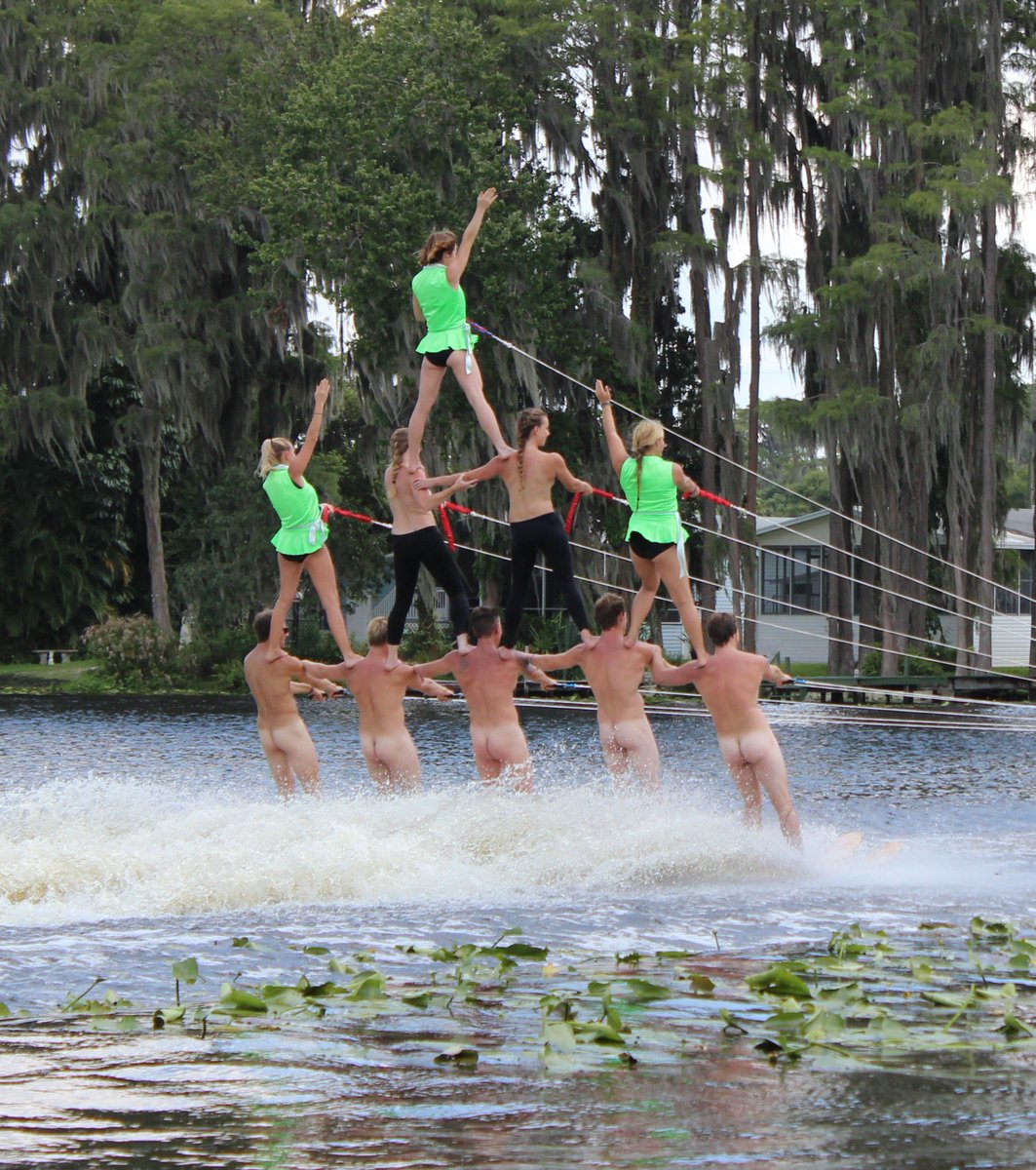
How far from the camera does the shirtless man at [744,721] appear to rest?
1279 cm

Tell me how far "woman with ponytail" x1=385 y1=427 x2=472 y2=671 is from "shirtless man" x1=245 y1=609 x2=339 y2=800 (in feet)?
2.71

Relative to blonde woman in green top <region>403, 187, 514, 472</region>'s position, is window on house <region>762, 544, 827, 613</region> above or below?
below

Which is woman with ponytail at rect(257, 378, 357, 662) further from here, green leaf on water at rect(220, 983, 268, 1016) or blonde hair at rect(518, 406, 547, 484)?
green leaf on water at rect(220, 983, 268, 1016)

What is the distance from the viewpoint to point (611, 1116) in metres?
6.21

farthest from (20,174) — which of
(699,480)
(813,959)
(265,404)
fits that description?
(813,959)

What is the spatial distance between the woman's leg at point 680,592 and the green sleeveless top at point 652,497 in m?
0.16

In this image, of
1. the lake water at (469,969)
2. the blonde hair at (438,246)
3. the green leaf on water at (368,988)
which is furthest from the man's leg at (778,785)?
the green leaf on water at (368,988)

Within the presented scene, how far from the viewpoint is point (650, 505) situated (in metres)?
13.6

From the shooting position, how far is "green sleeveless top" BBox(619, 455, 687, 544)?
13.6 m

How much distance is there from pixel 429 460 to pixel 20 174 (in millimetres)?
14816

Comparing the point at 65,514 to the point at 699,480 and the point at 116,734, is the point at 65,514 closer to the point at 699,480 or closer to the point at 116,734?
the point at 699,480

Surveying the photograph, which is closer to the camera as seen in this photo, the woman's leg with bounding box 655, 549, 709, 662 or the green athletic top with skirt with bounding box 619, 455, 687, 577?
the green athletic top with skirt with bounding box 619, 455, 687, 577

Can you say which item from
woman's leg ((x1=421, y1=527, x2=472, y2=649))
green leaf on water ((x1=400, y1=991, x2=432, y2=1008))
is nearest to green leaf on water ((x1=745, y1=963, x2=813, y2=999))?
green leaf on water ((x1=400, y1=991, x2=432, y2=1008))

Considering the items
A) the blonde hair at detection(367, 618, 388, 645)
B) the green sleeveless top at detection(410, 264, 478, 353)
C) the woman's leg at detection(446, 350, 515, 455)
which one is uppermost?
the green sleeveless top at detection(410, 264, 478, 353)
